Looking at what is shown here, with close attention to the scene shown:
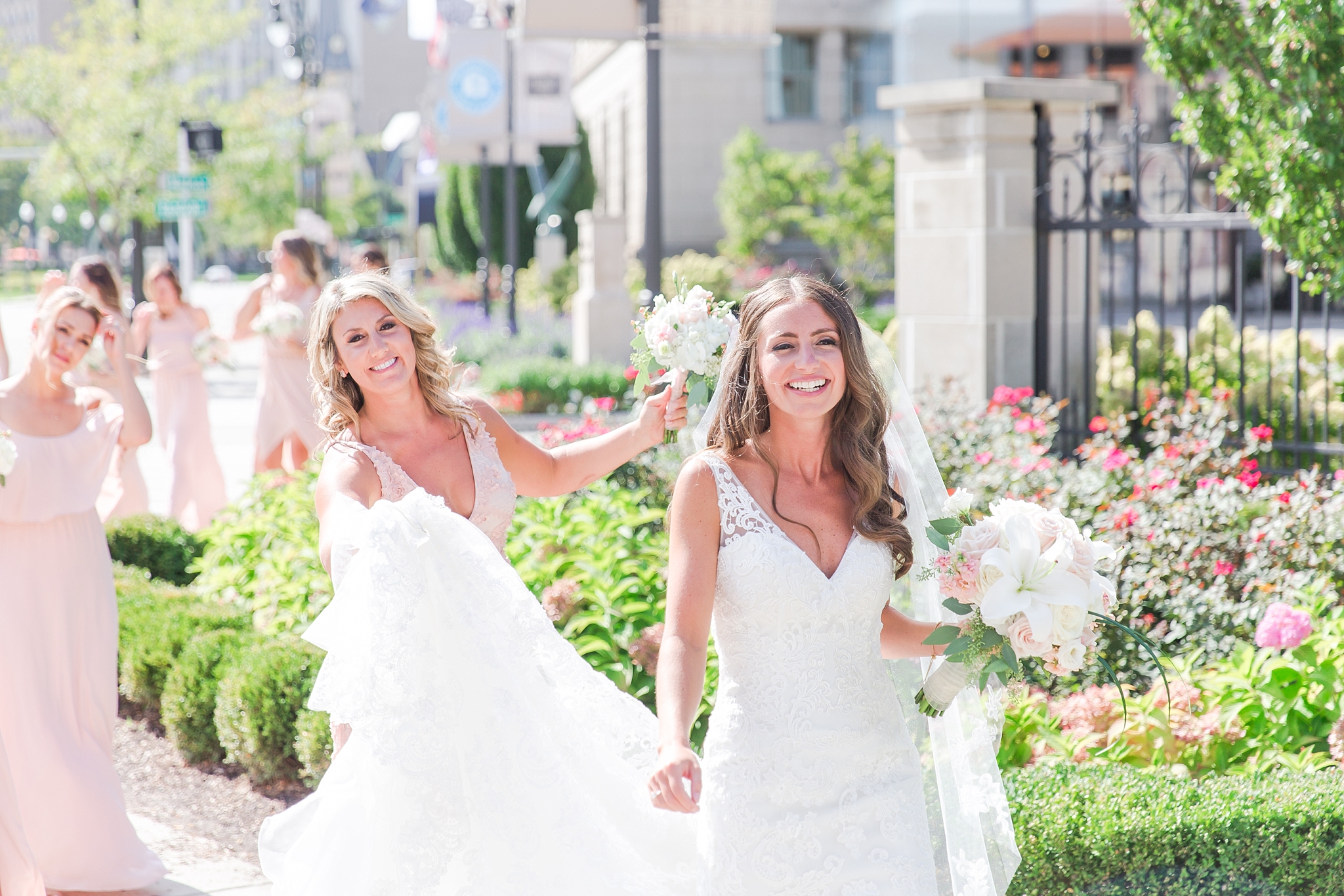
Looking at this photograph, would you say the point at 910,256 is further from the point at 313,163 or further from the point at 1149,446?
the point at 313,163

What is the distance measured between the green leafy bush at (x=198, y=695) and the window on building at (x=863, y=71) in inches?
1366

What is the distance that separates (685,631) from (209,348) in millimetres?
8543

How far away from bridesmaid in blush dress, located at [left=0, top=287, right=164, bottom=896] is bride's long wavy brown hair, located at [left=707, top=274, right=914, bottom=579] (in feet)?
8.85

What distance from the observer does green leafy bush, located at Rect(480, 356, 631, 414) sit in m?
17.6

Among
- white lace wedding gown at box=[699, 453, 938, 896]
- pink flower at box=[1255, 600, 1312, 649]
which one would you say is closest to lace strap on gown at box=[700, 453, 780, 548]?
white lace wedding gown at box=[699, 453, 938, 896]

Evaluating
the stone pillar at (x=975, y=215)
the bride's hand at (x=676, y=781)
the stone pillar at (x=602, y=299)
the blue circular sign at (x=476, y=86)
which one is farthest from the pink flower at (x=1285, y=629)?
the blue circular sign at (x=476, y=86)

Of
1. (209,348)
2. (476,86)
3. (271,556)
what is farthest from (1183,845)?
(476,86)

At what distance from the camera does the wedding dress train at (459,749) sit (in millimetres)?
2754

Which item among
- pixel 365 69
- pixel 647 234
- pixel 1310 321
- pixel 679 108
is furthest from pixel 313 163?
pixel 365 69

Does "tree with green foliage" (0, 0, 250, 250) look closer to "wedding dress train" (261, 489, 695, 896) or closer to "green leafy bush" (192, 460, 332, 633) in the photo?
"green leafy bush" (192, 460, 332, 633)

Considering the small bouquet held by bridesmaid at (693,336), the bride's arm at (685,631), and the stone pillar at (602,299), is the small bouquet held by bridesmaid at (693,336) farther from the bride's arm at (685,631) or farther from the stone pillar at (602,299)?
the stone pillar at (602,299)

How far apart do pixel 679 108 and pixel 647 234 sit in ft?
97.0

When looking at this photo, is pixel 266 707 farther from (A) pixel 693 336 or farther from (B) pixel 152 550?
(B) pixel 152 550

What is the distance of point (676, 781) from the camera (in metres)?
2.53
